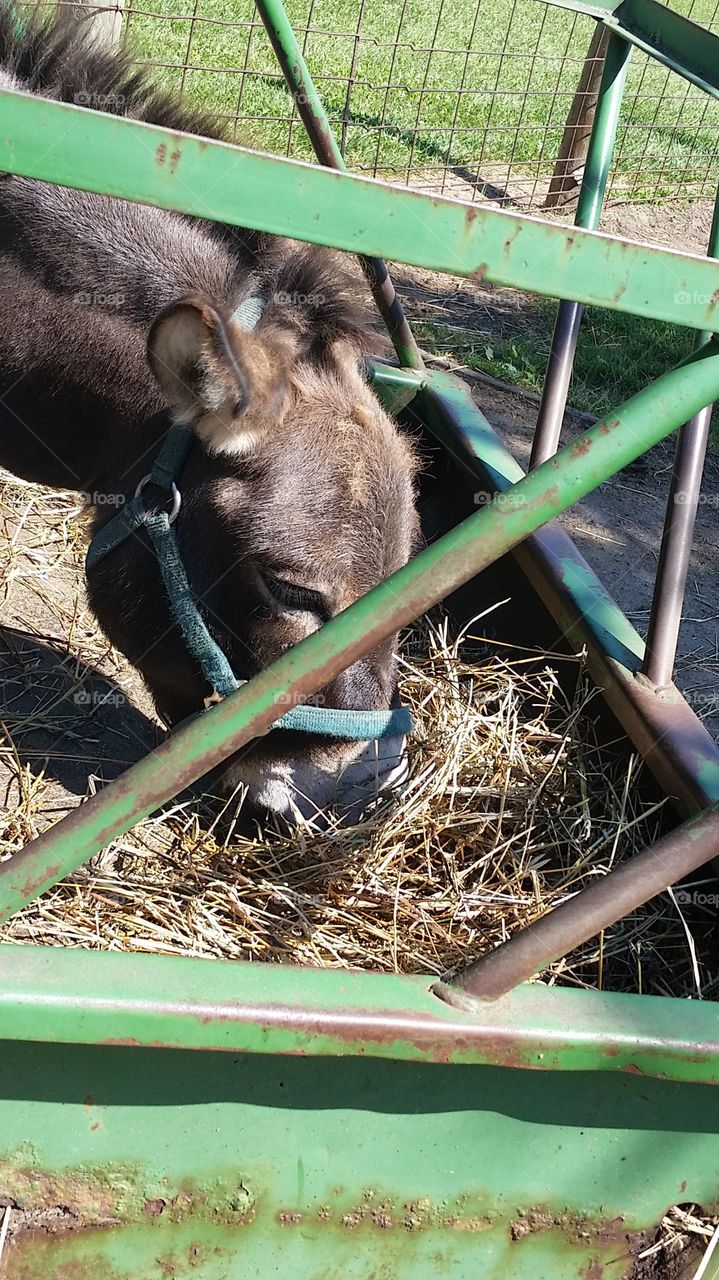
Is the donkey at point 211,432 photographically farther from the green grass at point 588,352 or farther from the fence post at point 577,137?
the fence post at point 577,137

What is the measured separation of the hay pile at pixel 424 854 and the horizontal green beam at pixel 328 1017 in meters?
0.58

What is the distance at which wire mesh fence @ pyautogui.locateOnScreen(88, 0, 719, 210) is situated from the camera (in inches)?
263

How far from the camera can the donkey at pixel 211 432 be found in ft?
7.45

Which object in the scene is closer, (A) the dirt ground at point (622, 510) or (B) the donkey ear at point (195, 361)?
(B) the donkey ear at point (195, 361)

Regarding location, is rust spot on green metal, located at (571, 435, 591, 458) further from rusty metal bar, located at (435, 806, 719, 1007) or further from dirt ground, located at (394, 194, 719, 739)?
dirt ground, located at (394, 194, 719, 739)

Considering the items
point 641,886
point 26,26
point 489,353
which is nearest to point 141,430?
point 26,26

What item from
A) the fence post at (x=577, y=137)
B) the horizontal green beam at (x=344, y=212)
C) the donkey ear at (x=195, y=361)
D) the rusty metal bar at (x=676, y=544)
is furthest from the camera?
the fence post at (x=577, y=137)

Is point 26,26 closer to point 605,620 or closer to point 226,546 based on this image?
point 226,546

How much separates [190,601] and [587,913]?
1.10 metres

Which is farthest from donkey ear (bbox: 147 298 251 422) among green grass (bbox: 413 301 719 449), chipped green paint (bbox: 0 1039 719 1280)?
green grass (bbox: 413 301 719 449)

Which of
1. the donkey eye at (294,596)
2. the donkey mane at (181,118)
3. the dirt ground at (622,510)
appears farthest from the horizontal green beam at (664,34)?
the dirt ground at (622,510)

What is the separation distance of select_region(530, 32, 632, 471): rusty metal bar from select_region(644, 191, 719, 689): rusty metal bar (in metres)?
0.49

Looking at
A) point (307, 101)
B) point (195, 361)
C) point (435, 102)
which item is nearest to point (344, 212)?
point (195, 361)

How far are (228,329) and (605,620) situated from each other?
4.37ft
